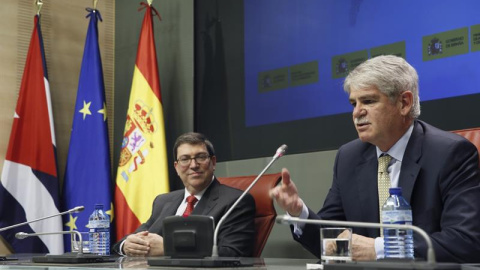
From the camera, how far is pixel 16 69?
210 inches

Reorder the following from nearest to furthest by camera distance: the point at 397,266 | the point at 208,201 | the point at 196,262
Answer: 1. the point at 397,266
2. the point at 196,262
3. the point at 208,201

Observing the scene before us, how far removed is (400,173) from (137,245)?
1.51 meters

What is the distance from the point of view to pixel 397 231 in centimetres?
239

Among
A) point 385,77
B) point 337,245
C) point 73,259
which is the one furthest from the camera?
point 385,77

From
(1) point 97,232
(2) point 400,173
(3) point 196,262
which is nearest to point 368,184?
(2) point 400,173

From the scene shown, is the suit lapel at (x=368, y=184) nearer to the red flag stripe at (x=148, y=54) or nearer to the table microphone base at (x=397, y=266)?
the table microphone base at (x=397, y=266)

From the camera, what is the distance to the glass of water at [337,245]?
214cm

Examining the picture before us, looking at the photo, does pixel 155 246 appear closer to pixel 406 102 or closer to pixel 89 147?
pixel 406 102

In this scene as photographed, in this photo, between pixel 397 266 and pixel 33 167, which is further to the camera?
pixel 33 167

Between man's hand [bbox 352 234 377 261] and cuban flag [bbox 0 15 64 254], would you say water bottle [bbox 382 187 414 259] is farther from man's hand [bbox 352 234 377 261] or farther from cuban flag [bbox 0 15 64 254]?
cuban flag [bbox 0 15 64 254]

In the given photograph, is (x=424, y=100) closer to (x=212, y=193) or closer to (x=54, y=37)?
(x=212, y=193)

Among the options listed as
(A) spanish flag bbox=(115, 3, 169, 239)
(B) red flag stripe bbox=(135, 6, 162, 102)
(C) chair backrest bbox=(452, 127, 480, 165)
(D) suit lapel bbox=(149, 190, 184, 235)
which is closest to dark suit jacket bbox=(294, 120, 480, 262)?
(C) chair backrest bbox=(452, 127, 480, 165)

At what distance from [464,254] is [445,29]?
1572 millimetres

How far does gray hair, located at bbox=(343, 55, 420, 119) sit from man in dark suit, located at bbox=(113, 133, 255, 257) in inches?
41.0
